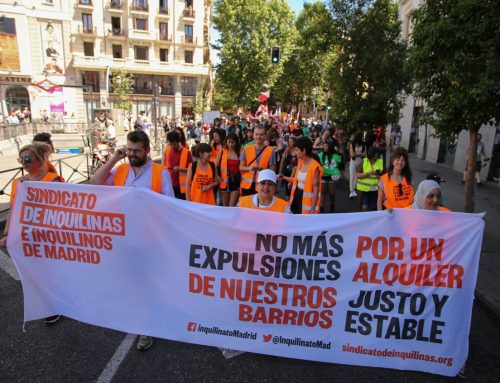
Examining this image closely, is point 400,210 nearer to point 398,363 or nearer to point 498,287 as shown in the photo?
point 398,363

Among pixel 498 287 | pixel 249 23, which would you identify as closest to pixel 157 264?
pixel 498 287

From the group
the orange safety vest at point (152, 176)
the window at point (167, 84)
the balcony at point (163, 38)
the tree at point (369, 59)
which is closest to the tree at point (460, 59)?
the orange safety vest at point (152, 176)

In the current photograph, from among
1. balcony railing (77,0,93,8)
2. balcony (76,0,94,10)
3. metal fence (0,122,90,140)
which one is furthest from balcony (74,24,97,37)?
metal fence (0,122,90,140)

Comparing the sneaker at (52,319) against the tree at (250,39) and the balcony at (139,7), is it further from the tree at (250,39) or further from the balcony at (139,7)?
the balcony at (139,7)

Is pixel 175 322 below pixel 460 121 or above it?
below

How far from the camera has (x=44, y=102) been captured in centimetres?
4116

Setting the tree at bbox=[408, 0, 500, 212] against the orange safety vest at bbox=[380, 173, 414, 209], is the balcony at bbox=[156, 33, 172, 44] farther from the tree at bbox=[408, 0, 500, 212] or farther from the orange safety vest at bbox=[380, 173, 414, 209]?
the orange safety vest at bbox=[380, 173, 414, 209]

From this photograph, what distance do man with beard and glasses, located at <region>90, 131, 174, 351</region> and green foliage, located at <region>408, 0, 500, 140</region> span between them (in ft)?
13.7

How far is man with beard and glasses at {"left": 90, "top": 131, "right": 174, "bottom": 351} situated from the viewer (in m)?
3.62

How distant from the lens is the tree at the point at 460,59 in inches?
188

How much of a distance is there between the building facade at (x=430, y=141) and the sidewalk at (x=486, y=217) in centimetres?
55

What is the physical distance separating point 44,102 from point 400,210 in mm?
46292

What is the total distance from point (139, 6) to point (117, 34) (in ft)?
15.6

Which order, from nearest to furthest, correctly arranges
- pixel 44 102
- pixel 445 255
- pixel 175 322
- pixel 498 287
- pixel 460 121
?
pixel 445 255 → pixel 175 322 → pixel 498 287 → pixel 460 121 → pixel 44 102
